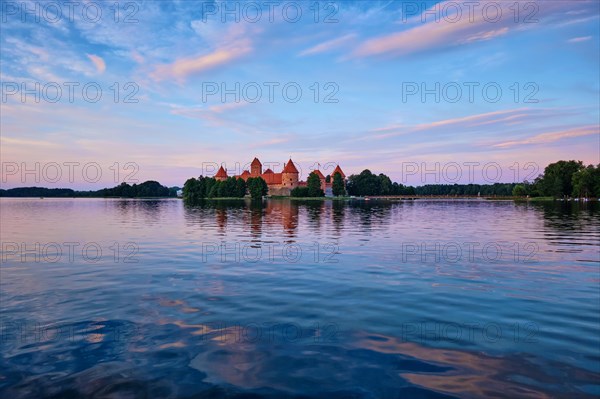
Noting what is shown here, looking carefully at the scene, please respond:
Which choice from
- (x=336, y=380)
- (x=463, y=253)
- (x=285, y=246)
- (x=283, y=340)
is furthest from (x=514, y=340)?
(x=285, y=246)

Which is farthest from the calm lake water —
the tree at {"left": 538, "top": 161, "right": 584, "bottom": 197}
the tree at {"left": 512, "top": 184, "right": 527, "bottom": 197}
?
the tree at {"left": 512, "top": 184, "right": 527, "bottom": 197}

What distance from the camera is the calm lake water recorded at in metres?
7.48

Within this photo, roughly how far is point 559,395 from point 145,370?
7.49 meters

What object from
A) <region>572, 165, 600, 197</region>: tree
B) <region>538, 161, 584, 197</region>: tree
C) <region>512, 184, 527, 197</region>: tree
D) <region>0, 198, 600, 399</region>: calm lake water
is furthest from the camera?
<region>512, 184, 527, 197</region>: tree

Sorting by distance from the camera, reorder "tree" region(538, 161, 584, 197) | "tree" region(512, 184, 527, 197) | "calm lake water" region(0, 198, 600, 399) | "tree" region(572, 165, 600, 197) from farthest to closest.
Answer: "tree" region(512, 184, 527, 197), "tree" region(538, 161, 584, 197), "tree" region(572, 165, 600, 197), "calm lake water" region(0, 198, 600, 399)

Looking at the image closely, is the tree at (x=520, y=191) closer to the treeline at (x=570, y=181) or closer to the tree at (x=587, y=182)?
the treeline at (x=570, y=181)

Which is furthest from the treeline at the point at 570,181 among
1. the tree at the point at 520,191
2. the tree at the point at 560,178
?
the tree at the point at 520,191

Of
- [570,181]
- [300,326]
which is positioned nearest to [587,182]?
[570,181]

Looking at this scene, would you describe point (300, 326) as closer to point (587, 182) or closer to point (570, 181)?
point (587, 182)

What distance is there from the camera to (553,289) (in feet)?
48.4

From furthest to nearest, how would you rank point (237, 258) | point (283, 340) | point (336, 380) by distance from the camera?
1. point (237, 258)
2. point (283, 340)
3. point (336, 380)

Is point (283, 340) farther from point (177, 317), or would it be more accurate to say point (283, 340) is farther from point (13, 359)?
point (13, 359)

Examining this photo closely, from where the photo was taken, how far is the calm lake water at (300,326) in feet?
24.5

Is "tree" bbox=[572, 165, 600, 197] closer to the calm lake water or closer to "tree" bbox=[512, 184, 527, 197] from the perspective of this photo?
"tree" bbox=[512, 184, 527, 197]
